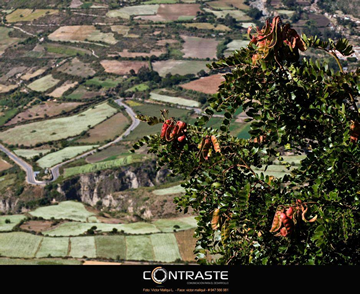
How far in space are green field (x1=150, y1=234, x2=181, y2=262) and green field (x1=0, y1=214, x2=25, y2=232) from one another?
67.4 ft

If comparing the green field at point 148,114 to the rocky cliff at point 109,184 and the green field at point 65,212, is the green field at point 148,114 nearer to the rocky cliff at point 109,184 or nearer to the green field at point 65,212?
the rocky cliff at point 109,184

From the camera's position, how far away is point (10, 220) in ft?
287

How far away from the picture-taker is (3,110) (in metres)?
154

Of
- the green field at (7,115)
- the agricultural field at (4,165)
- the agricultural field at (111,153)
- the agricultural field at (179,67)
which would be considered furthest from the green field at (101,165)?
the agricultural field at (179,67)

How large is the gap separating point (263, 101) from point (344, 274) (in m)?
3.19

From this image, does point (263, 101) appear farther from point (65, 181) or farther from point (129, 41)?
point (129, 41)

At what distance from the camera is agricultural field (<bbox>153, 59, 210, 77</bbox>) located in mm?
162375

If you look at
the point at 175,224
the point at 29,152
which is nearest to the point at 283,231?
the point at 175,224

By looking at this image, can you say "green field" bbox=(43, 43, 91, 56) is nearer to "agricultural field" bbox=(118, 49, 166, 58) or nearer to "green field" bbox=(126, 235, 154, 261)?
"agricultural field" bbox=(118, 49, 166, 58)

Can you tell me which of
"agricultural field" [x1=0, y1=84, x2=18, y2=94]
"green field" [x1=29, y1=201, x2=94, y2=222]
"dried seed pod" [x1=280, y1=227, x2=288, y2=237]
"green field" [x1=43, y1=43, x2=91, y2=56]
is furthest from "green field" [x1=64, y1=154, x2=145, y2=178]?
"dried seed pod" [x1=280, y1=227, x2=288, y2=237]

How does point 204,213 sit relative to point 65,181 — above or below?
above

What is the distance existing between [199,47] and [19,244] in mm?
118638

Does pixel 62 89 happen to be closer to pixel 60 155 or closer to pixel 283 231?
pixel 60 155

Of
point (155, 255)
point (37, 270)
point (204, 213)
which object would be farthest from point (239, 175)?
point (155, 255)
